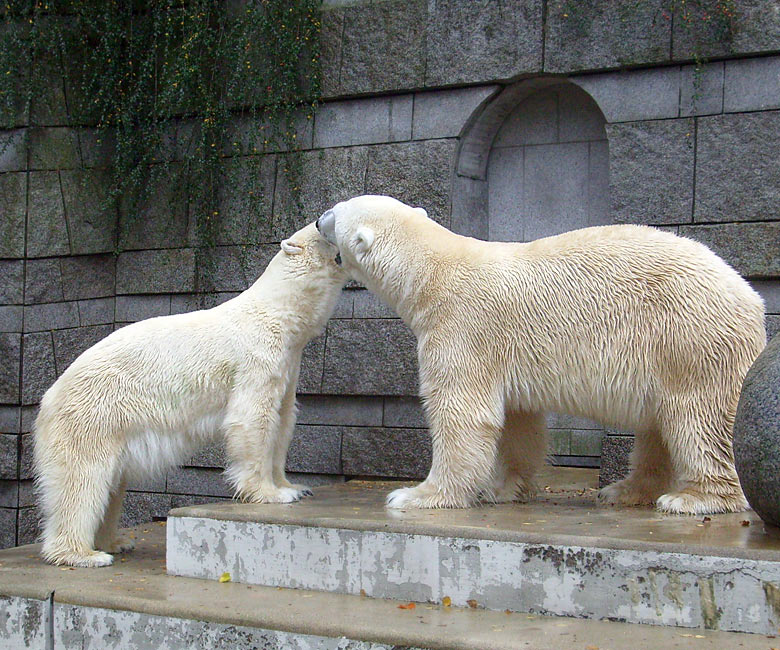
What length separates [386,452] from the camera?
7094mm

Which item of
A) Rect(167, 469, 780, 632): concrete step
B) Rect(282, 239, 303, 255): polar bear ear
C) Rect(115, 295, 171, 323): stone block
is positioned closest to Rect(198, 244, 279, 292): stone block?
Rect(115, 295, 171, 323): stone block

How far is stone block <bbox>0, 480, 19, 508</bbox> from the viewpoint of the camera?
7.77 m

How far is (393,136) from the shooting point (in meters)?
7.13

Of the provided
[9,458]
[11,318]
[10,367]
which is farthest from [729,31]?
[9,458]

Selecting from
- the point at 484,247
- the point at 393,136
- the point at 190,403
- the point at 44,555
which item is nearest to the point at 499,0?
the point at 393,136

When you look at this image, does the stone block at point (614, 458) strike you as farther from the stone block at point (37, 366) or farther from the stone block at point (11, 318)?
the stone block at point (11, 318)

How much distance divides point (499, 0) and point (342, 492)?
3.44 meters

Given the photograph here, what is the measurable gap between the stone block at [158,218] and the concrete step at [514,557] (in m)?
3.49

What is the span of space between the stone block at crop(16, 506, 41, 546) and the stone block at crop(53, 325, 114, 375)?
1.10 meters

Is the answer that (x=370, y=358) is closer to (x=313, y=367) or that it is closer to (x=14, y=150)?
(x=313, y=367)

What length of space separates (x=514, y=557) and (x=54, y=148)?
5.52 meters

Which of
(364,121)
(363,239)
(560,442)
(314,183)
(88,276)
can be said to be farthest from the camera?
(88,276)

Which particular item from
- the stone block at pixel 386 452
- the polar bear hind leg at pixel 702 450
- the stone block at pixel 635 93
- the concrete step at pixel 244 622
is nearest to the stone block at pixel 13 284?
the stone block at pixel 386 452

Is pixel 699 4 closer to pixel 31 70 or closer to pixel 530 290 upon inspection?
pixel 530 290
